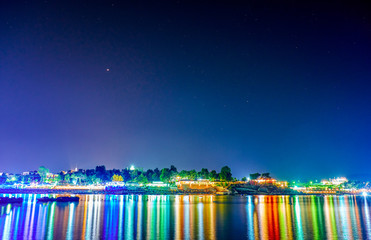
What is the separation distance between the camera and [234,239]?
19359 mm

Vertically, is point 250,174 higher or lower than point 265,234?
higher

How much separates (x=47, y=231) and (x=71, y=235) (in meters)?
2.96

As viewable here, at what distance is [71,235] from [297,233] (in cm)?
1673

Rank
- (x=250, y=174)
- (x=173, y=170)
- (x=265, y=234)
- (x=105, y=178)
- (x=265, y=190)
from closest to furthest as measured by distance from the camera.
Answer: (x=265, y=234), (x=265, y=190), (x=173, y=170), (x=105, y=178), (x=250, y=174)

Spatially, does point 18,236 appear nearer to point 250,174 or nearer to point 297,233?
point 297,233

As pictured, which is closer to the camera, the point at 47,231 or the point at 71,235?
the point at 71,235

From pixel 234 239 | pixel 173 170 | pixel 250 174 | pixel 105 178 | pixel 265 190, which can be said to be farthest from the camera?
pixel 250 174

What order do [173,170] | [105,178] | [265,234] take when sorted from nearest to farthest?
[265,234] < [173,170] < [105,178]

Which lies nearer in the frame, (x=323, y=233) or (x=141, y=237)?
(x=141, y=237)

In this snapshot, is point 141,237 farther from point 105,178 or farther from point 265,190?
point 105,178

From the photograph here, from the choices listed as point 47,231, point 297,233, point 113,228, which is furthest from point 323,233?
point 47,231

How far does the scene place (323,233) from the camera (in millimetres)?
21859

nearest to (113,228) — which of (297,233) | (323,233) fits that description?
(297,233)

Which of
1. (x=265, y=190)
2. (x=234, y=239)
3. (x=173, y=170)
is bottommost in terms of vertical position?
(x=234, y=239)
